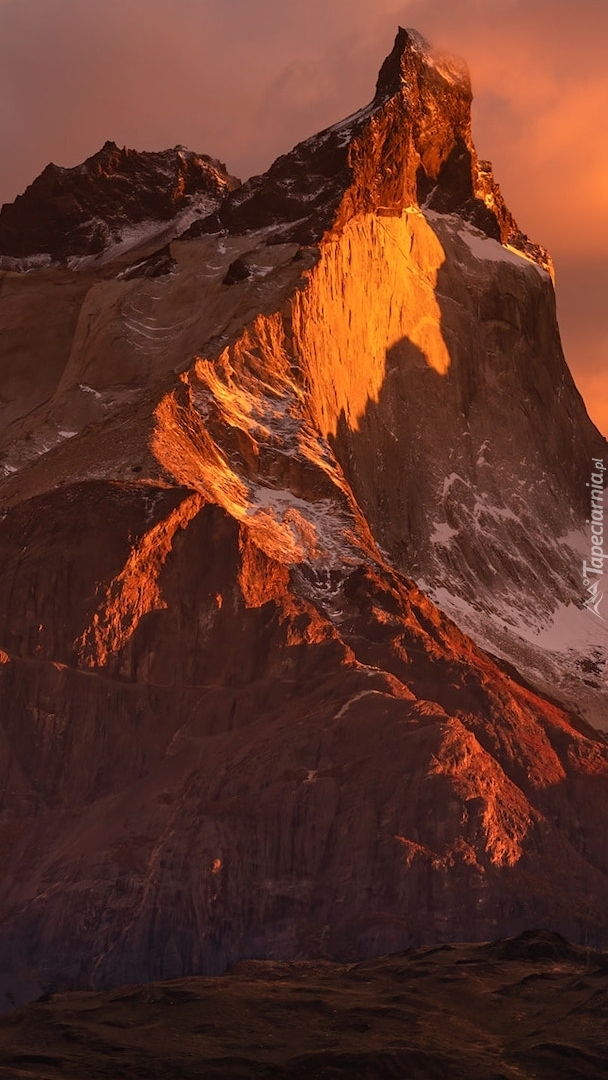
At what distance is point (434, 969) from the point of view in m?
137

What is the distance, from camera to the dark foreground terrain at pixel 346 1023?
411 feet

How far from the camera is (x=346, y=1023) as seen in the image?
13100 centimetres

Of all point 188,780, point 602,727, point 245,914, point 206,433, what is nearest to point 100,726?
point 188,780

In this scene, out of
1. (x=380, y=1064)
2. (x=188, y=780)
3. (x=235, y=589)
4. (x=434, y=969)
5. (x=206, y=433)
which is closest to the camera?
(x=380, y=1064)

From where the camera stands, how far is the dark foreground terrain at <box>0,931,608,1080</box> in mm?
125188

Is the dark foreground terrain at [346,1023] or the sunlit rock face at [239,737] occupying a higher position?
the sunlit rock face at [239,737]

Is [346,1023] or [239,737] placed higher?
[239,737]

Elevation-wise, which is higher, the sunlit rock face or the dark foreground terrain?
the sunlit rock face

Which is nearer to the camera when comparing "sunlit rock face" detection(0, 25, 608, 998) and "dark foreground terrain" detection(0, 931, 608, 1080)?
"dark foreground terrain" detection(0, 931, 608, 1080)

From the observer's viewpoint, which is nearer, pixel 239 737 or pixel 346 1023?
pixel 346 1023

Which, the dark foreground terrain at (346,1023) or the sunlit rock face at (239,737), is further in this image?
the sunlit rock face at (239,737)

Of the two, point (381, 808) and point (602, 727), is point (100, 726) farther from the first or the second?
point (602, 727)

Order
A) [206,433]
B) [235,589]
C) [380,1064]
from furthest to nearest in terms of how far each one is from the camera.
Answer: [206,433], [235,589], [380,1064]

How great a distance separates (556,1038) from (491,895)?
11.8 meters
